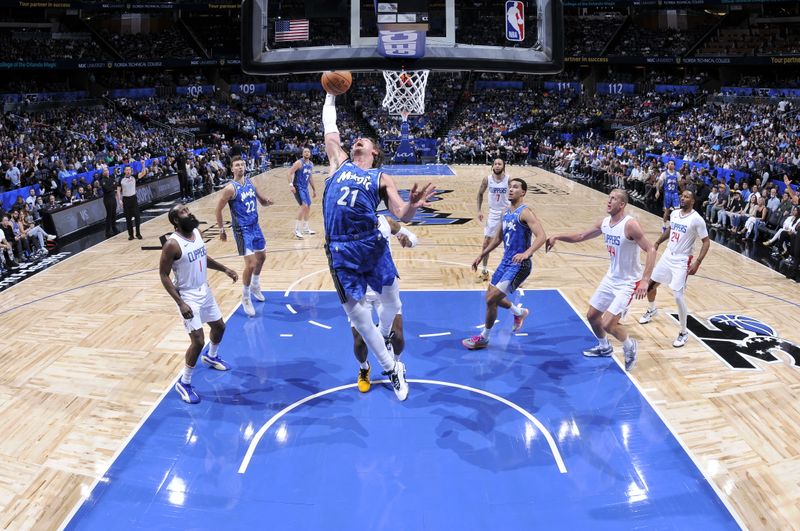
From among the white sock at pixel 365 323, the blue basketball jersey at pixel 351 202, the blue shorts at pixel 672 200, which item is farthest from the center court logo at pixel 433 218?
the blue basketball jersey at pixel 351 202

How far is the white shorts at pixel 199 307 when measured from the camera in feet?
18.7

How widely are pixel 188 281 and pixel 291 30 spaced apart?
2.85m

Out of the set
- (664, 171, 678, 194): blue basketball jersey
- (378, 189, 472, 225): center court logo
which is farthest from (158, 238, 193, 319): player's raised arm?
(664, 171, 678, 194): blue basketball jersey

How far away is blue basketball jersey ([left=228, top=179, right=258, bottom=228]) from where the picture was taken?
26.8 ft

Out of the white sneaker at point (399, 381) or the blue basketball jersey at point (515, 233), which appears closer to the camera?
the white sneaker at point (399, 381)

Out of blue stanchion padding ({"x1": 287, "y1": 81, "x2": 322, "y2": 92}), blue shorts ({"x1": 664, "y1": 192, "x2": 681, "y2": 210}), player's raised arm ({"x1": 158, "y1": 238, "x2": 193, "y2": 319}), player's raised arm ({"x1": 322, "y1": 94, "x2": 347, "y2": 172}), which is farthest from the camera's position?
blue stanchion padding ({"x1": 287, "y1": 81, "x2": 322, "y2": 92})

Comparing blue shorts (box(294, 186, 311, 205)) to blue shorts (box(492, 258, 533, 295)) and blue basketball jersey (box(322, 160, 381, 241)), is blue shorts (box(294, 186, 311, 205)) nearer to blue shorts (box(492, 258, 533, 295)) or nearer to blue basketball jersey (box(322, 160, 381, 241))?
blue shorts (box(492, 258, 533, 295))

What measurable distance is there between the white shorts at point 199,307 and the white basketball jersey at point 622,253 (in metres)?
3.94

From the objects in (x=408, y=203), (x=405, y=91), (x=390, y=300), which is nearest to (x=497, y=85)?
(x=405, y=91)

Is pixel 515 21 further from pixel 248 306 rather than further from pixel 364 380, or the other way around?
pixel 248 306

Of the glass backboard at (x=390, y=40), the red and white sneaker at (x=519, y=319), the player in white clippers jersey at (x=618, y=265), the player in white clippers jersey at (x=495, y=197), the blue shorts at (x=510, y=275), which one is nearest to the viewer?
the player in white clippers jersey at (x=618, y=265)

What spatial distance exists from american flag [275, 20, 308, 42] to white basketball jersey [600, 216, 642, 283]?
3713 mm

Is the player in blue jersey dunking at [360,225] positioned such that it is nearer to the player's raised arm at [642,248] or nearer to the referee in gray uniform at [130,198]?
the player's raised arm at [642,248]

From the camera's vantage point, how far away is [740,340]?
739 cm
